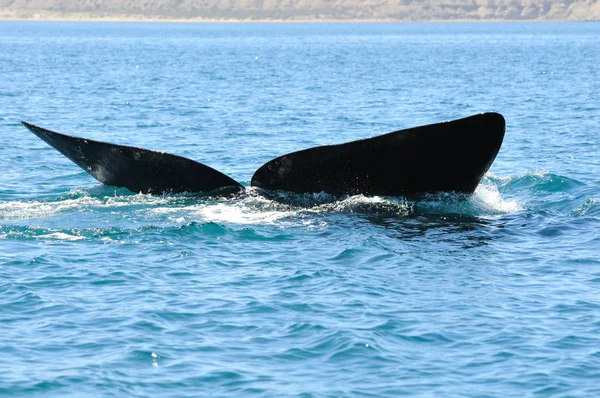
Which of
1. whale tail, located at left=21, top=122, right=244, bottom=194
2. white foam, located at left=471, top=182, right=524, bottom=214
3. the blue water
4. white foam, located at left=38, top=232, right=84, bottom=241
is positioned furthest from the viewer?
white foam, located at left=471, top=182, right=524, bottom=214

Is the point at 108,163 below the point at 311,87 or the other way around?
the other way around

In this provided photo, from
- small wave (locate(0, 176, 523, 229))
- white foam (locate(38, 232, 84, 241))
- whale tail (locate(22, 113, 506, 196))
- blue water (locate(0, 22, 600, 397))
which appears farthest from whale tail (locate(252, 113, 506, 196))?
white foam (locate(38, 232, 84, 241))

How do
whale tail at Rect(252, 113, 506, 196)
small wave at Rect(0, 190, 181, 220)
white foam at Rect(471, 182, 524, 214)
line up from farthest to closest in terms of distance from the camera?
white foam at Rect(471, 182, 524, 214) < small wave at Rect(0, 190, 181, 220) < whale tail at Rect(252, 113, 506, 196)

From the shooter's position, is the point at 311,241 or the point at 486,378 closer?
the point at 486,378

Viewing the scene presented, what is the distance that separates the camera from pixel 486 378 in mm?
10039

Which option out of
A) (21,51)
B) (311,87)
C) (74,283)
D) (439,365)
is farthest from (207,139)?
(21,51)

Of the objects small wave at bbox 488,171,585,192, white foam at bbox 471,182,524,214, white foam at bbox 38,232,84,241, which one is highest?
white foam at bbox 38,232,84,241

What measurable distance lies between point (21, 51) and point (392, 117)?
2831 inches

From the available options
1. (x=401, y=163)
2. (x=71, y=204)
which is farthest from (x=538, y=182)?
(x=71, y=204)

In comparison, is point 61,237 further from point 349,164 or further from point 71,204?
point 349,164

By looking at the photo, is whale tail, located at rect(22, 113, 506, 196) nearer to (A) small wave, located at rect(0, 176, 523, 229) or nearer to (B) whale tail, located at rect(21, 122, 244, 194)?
(B) whale tail, located at rect(21, 122, 244, 194)

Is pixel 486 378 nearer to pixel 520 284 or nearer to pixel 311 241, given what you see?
pixel 520 284

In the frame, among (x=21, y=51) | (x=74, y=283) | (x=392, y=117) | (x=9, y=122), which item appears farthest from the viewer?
(x=21, y=51)

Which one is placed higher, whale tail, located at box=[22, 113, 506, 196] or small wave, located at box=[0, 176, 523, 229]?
whale tail, located at box=[22, 113, 506, 196]
